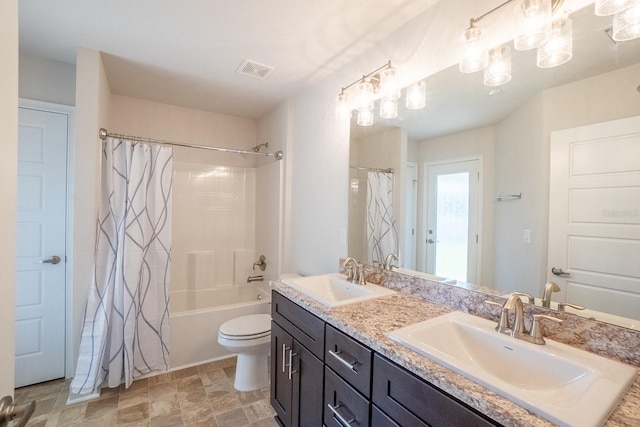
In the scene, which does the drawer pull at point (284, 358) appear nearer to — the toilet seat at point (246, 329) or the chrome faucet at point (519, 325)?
the toilet seat at point (246, 329)

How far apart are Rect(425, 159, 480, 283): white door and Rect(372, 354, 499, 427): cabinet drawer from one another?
25.3 inches

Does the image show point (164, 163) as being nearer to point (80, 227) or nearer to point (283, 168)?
point (80, 227)

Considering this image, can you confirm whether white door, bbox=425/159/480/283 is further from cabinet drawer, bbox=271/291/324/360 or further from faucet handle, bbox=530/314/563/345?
cabinet drawer, bbox=271/291/324/360

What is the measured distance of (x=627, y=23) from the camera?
2.89 feet

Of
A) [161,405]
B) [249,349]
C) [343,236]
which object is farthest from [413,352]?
[161,405]

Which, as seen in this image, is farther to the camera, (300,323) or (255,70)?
(255,70)

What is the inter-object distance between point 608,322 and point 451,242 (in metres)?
0.63

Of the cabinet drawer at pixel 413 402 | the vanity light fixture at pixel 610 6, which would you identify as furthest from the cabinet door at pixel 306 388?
the vanity light fixture at pixel 610 6

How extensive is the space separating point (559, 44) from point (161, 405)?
9.50 ft

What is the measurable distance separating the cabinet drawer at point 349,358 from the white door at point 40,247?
2.23 meters

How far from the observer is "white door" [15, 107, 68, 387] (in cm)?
204

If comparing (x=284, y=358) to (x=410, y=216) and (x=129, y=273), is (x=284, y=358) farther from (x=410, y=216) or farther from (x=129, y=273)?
(x=129, y=273)

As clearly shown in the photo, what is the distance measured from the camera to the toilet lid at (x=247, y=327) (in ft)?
6.87

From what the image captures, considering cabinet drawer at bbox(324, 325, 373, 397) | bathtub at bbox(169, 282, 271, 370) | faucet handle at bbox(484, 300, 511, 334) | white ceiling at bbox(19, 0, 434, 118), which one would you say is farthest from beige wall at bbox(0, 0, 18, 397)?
bathtub at bbox(169, 282, 271, 370)
